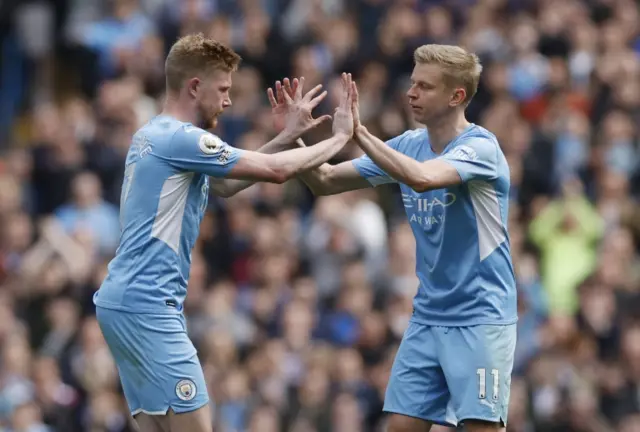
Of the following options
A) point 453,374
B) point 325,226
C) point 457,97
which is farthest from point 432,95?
point 325,226

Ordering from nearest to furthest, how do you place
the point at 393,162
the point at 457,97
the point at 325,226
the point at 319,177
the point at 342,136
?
the point at 393,162 < the point at 342,136 < the point at 457,97 < the point at 319,177 < the point at 325,226

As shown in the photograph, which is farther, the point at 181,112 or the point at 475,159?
the point at 475,159

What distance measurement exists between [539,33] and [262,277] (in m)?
5.22

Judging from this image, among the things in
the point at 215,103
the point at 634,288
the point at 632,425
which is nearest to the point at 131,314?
the point at 215,103

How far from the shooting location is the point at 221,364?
15383mm

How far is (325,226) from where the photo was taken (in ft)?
55.5

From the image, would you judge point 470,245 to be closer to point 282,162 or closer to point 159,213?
point 282,162

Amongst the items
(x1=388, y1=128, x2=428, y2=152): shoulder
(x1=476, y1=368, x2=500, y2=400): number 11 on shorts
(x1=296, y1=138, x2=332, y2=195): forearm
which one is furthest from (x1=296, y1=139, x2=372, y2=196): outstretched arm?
(x1=476, y1=368, x2=500, y2=400): number 11 on shorts

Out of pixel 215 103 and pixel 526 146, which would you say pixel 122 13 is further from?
pixel 215 103

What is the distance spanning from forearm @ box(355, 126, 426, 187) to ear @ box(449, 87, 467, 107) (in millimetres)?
530

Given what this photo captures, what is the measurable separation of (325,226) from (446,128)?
6.97 metres

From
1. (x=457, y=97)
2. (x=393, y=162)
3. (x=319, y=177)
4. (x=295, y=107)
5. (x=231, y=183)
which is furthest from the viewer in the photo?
(x=319, y=177)

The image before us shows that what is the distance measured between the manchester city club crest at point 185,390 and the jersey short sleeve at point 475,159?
201 cm

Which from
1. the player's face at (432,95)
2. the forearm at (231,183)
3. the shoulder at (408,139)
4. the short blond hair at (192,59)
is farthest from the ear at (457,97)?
the short blond hair at (192,59)
